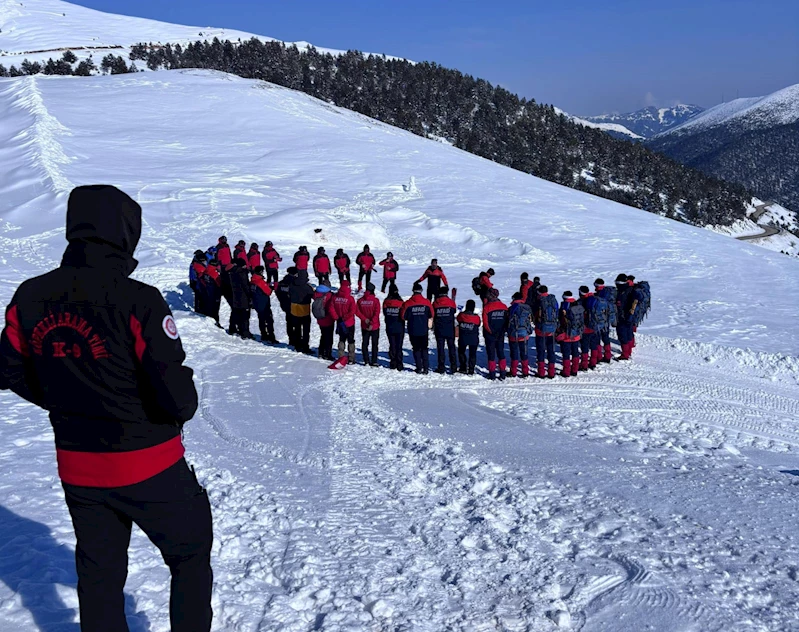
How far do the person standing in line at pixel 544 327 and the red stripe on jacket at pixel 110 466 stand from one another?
9.62m

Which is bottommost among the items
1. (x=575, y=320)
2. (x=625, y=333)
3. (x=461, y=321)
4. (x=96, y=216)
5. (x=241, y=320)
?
(x=241, y=320)

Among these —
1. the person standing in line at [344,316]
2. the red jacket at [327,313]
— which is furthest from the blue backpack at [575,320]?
the red jacket at [327,313]

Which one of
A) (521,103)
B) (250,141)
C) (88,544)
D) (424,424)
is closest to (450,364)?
(424,424)

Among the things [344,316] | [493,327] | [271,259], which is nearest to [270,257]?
[271,259]

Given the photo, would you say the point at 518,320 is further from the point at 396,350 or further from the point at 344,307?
the point at 344,307

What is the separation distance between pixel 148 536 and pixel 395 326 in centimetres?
925

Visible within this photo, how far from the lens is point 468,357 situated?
1166 centimetres

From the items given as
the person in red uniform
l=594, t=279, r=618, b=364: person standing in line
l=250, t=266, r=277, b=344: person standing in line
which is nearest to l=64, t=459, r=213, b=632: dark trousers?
l=594, t=279, r=618, b=364: person standing in line

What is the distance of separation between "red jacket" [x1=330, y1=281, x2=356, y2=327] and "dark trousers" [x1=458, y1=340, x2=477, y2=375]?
6.65ft

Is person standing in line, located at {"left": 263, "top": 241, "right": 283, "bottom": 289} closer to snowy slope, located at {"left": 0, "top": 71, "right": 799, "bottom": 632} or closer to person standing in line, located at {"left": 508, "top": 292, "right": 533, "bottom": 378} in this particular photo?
snowy slope, located at {"left": 0, "top": 71, "right": 799, "bottom": 632}

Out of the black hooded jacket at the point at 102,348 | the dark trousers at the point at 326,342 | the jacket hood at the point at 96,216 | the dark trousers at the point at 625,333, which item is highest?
the jacket hood at the point at 96,216

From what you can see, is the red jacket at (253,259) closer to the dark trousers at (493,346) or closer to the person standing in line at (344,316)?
the person standing in line at (344,316)

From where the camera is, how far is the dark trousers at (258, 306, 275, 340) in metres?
13.4

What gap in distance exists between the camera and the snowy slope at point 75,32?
9762cm
